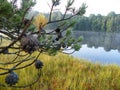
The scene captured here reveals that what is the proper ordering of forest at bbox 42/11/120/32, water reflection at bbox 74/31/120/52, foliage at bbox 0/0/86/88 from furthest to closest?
1. forest at bbox 42/11/120/32
2. water reflection at bbox 74/31/120/52
3. foliage at bbox 0/0/86/88

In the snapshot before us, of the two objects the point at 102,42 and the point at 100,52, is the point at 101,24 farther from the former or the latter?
the point at 100,52

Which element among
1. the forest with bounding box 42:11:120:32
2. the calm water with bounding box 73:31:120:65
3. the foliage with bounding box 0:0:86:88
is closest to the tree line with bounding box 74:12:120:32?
the forest with bounding box 42:11:120:32

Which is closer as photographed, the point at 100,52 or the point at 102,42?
the point at 100,52

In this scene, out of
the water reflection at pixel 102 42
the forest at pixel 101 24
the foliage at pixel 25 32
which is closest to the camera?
the foliage at pixel 25 32

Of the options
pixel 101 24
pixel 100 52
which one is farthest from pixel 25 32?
pixel 101 24

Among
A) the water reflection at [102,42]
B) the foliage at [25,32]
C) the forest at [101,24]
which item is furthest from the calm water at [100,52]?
the forest at [101,24]

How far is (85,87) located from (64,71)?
1.60 metres

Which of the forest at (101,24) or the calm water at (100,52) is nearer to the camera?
the calm water at (100,52)

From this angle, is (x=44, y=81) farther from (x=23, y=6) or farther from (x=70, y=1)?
(x=23, y=6)

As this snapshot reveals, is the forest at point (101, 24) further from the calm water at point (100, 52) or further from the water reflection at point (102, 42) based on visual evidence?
the calm water at point (100, 52)

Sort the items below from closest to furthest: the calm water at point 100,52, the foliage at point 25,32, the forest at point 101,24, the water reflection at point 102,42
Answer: the foliage at point 25,32
the calm water at point 100,52
the water reflection at point 102,42
the forest at point 101,24

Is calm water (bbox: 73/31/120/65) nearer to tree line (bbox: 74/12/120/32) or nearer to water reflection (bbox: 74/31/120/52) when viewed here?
water reflection (bbox: 74/31/120/52)

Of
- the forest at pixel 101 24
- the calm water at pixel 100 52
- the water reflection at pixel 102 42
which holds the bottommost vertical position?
the calm water at pixel 100 52

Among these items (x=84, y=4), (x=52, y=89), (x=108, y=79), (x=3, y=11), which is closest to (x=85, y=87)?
(x=52, y=89)
